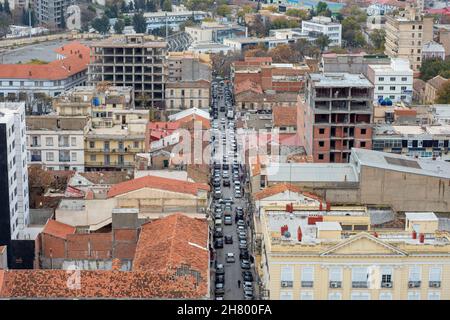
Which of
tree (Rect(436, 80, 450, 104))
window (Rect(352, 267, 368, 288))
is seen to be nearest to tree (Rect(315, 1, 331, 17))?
tree (Rect(436, 80, 450, 104))

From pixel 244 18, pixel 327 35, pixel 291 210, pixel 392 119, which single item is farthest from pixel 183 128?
pixel 244 18

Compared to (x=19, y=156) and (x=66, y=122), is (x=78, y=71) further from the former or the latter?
(x=19, y=156)

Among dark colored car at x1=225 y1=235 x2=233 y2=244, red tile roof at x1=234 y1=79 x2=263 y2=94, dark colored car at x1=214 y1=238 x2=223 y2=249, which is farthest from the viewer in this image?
red tile roof at x1=234 y1=79 x2=263 y2=94

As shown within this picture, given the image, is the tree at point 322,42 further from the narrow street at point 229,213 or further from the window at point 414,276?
the window at point 414,276

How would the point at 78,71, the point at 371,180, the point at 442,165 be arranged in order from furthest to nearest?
the point at 78,71
the point at 442,165
the point at 371,180

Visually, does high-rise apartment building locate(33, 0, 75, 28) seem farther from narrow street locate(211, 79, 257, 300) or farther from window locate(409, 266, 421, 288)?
window locate(409, 266, 421, 288)

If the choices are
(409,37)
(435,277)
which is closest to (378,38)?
(409,37)

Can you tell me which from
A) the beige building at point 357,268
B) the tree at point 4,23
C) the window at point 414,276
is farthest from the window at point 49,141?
the tree at point 4,23
